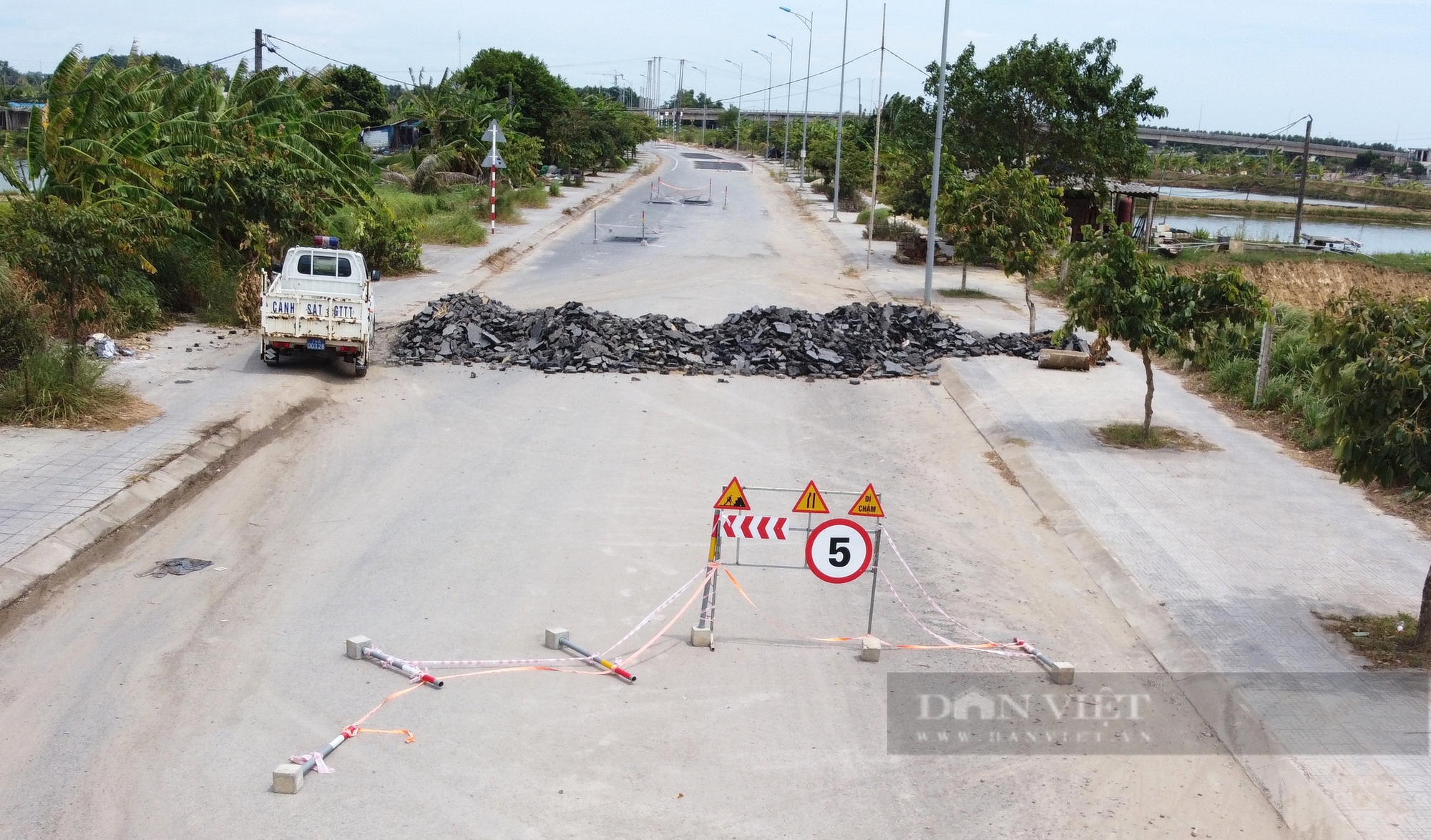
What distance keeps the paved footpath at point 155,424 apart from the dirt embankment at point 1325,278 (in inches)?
1058

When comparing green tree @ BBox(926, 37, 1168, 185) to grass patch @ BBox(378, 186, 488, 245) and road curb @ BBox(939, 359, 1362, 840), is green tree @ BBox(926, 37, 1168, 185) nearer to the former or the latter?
grass patch @ BBox(378, 186, 488, 245)

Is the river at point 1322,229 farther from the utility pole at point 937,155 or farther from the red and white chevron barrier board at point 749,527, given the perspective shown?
the red and white chevron barrier board at point 749,527

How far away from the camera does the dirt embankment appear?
117ft

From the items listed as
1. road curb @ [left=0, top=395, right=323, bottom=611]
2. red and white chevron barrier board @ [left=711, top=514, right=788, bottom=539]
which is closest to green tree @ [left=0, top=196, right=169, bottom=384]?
road curb @ [left=0, top=395, right=323, bottom=611]

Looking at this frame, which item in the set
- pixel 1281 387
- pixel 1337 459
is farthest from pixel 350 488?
pixel 1281 387

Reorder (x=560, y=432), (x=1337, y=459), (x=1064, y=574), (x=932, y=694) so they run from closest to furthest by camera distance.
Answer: (x=932, y=694), (x=1337, y=459), (x=1064, y=574), (x=560, y=432)

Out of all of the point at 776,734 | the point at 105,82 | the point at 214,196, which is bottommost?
the point at 776,734

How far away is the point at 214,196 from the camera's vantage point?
20297 millimetres

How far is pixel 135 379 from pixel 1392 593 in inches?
604

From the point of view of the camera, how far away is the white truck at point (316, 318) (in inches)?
662

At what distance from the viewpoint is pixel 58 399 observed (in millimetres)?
13547

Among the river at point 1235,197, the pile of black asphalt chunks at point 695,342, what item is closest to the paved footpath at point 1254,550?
the pile of black asphalt chunks at point 695,342

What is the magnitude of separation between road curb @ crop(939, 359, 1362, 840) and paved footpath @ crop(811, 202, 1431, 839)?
77 mm

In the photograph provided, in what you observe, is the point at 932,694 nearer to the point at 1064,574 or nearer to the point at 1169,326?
the point at 1064,574
